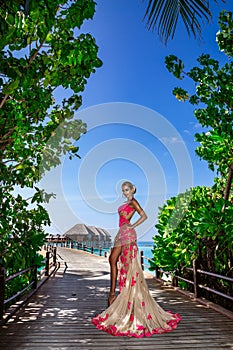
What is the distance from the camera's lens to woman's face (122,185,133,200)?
4.62 metres

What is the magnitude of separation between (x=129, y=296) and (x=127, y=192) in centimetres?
152

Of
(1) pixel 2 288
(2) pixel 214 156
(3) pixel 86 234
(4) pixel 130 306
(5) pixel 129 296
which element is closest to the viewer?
(4) pixel 130 306

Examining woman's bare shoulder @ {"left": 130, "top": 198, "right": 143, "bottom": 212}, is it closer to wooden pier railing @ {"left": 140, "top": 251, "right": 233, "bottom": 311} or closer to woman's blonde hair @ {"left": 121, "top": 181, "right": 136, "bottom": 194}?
woman's blonde hair @ {"left": 121, "top": 181, "right": 136, "bottom": 194}

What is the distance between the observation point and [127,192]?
4625 millimetres

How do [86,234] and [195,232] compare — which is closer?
[195,232]

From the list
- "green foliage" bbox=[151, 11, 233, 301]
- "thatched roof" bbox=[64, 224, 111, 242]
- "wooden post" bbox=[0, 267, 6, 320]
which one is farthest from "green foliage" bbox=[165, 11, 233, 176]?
"thatched roof" bbox=[64, 224, 111, 242]

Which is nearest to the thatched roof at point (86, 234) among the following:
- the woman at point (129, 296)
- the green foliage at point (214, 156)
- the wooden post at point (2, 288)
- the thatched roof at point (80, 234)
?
the thatched roof at point (80, 234)

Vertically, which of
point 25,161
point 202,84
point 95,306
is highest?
point 202,84

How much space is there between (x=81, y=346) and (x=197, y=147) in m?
4.64

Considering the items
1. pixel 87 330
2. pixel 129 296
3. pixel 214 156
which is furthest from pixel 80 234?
pixel 129 296

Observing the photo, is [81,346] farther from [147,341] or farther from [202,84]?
[202,84]

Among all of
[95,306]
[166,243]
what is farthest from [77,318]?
[166,243]

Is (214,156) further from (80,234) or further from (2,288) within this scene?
(80,234)

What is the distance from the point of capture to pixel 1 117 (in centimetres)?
573
